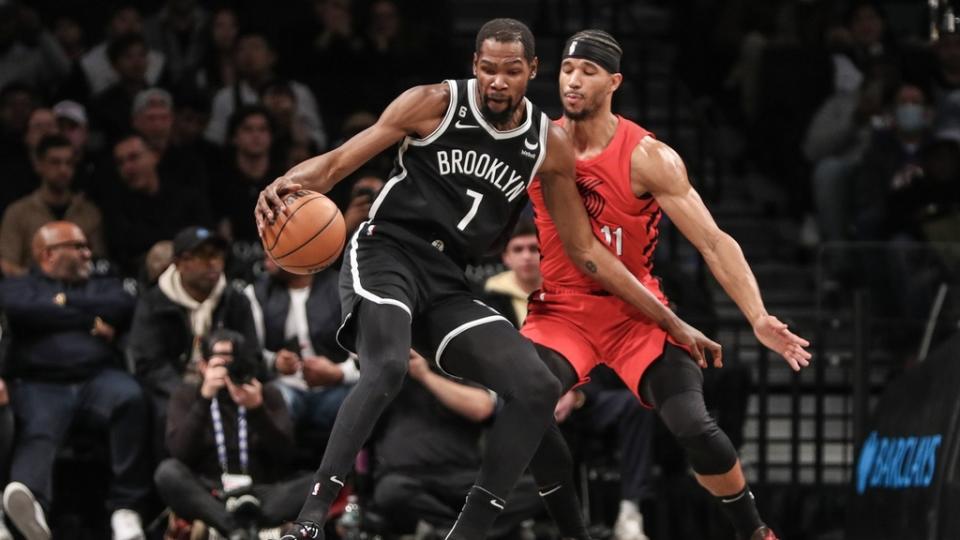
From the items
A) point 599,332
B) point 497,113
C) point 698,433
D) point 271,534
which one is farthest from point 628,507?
point 497,113

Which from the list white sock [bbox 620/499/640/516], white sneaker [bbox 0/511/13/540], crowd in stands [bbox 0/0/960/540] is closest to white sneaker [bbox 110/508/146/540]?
crowd in stands [bbox 0/0/960/540]

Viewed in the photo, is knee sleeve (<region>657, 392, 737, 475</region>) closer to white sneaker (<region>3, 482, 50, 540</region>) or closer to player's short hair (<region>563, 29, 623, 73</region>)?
player's short hair (<region>563, 29, 623, 73</region>)

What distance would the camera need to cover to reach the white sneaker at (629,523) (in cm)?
923

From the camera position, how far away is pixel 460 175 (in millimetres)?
6738

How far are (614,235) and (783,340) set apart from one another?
91cm

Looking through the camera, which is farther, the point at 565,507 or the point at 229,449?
the point at 229,449

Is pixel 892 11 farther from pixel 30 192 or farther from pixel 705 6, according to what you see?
pixel 30 192

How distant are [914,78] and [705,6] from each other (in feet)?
6.17

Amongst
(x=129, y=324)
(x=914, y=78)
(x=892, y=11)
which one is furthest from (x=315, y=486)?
(x=892, y=11)

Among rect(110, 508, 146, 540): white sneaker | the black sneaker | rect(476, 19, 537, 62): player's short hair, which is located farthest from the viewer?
rect(110, 508, 146, 540): white sneaker

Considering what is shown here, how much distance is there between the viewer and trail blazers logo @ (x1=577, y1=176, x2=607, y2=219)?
23.9 feet

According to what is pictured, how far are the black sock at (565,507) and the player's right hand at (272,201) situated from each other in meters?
1.70

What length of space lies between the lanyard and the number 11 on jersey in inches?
92.9

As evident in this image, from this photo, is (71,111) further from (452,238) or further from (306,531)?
(306,531)
